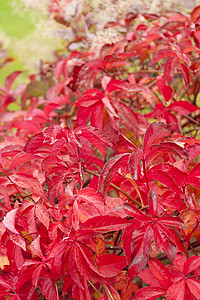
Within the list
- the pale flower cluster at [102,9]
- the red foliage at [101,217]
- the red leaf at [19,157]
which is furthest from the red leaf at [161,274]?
the pale flower cluster at [102,9]

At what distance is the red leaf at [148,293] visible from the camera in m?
0.45

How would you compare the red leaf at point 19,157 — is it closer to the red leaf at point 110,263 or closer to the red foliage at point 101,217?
the red foliage at point 101,217

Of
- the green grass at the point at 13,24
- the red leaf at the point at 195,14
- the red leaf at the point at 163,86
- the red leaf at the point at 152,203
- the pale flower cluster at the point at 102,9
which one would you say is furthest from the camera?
the green grass at the point at 13,24

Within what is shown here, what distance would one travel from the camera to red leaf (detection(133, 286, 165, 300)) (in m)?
0.45

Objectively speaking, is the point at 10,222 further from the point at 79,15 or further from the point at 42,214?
the point at 79,15

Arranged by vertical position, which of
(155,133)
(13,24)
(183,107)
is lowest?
(13,24)

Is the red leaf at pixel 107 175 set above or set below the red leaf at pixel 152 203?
above

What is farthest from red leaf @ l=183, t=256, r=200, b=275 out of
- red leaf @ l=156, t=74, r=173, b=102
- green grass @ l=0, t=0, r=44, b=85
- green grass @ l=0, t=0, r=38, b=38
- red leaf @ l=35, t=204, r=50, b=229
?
green grass @ l=0, t=0, r=38, b=38

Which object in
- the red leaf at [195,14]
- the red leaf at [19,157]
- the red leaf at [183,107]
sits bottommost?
the red leaf at [183,107]

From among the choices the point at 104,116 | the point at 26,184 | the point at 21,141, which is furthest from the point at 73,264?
the point at 21,141

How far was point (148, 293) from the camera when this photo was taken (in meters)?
0.45

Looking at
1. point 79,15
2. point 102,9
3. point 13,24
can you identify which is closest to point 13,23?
Result: point 13,24

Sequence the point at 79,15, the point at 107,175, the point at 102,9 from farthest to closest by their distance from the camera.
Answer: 1. the point at 102,9
2. the point at 79,15
3. the point at 107,175

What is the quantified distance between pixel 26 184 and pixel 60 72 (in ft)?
2.43
